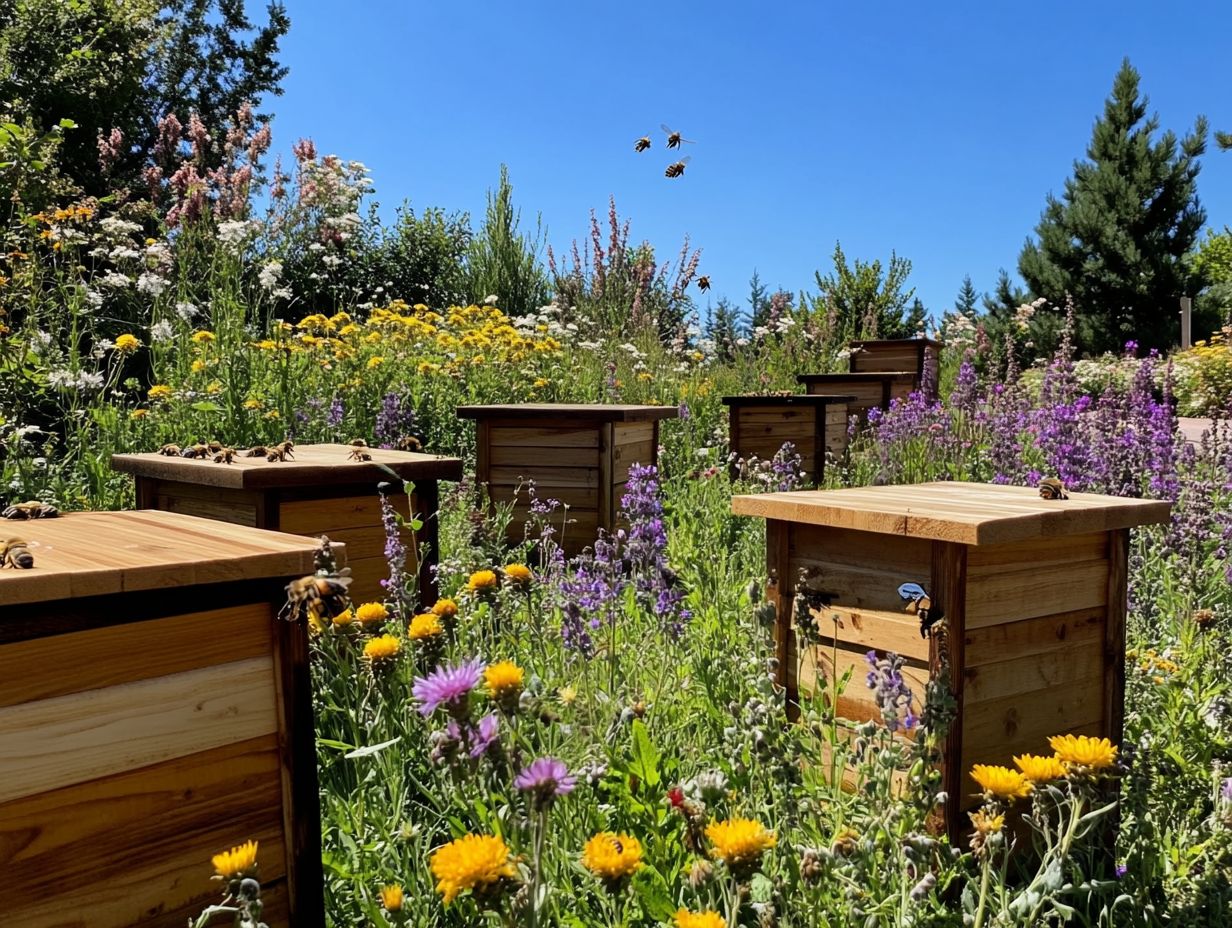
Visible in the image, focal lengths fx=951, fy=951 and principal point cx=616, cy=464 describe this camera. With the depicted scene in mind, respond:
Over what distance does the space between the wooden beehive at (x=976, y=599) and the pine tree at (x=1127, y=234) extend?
28.6m

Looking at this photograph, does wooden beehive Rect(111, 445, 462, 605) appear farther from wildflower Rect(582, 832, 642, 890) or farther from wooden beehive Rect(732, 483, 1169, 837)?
wildflower Rect(582, 832, 642, 890)

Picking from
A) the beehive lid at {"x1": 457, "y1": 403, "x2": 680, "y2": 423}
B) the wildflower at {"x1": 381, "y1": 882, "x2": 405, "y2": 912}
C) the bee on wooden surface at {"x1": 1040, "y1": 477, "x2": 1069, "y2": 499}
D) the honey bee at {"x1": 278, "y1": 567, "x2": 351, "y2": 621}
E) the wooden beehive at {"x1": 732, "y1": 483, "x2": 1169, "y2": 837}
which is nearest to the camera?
the wildflower at {"x1": 381, "y1": 882, "x2": 405, "y2": 912}

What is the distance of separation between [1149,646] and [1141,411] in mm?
2011

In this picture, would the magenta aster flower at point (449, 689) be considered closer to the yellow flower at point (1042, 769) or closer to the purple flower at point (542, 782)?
the purple flower at point (542, 782)

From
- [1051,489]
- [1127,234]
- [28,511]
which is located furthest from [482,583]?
[1127,234]

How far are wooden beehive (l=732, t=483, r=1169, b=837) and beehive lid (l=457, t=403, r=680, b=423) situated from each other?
2268mm

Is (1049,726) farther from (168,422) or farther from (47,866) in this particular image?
(168,422)

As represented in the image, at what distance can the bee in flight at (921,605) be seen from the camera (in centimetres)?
206

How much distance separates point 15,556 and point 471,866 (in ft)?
3.00

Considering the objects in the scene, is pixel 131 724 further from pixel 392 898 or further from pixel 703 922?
pixel 703 922

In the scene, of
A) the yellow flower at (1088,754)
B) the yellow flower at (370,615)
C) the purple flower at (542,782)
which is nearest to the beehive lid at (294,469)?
the yellow flower at (370,615)

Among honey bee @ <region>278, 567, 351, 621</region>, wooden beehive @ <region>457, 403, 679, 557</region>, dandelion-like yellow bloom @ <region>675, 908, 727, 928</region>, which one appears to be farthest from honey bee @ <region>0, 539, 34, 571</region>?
wooden beehive @ <region>457, 403, 679, 557</region>

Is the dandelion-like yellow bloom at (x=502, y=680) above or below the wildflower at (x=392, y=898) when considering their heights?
above

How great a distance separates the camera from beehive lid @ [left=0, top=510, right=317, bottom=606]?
4.65ft
